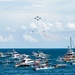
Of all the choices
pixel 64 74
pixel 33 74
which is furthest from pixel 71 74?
pixel 33 74

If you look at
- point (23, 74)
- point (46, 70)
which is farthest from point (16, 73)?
point (46, 70)

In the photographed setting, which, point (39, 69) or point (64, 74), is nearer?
point (64, 74)

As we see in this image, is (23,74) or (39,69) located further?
(39,69)

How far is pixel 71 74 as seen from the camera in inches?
6964

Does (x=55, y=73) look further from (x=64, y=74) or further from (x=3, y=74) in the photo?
(x=3, y=74)

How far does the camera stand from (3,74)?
17912 cm

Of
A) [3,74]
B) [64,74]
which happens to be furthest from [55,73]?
[3,74]

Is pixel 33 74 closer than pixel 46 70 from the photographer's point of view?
Yes

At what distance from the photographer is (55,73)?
181000 millimetres

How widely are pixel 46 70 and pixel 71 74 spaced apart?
68.5 feet

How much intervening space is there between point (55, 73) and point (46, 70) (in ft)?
49.5

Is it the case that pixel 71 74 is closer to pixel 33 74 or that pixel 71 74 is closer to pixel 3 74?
pixel 33 74

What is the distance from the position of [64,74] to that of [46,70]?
19.8m

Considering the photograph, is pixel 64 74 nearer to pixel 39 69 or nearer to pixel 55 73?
pixel 55 73
